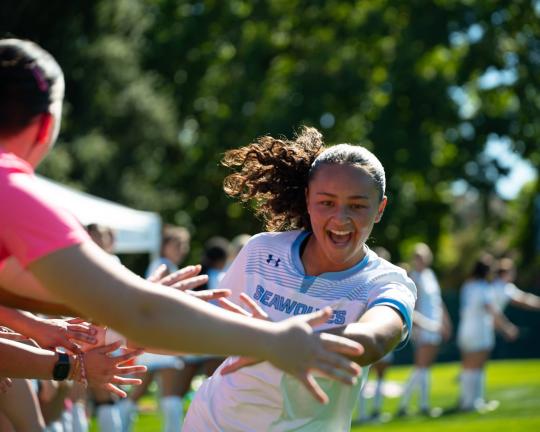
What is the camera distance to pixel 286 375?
4.06 metres

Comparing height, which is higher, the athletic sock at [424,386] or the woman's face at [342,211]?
the woman's face at [342,211]

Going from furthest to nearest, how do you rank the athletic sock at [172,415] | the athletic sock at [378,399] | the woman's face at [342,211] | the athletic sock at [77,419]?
the athletic sock at [378,399], the athletic sock at [172,415], the athletic sock at [77,419], the woman's face at [342,211]

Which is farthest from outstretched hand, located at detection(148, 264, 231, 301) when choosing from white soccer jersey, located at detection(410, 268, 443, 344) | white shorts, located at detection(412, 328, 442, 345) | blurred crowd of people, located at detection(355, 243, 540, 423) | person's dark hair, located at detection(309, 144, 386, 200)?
white shorts, located at detection(412, 328, 442, 345)

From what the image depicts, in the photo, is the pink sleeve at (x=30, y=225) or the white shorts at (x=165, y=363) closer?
the pink sleeve at (x=30, y=225)

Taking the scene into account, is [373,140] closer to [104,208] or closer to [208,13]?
[208,13]

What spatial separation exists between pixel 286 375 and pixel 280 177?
1095 millimetres

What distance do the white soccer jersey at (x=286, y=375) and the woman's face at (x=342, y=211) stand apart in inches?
2.9

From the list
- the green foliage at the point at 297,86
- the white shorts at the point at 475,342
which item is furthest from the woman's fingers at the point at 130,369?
the green foliage at the point at 297,86

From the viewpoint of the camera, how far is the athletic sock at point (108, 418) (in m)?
10.2

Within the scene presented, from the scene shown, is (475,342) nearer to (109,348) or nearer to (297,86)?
(297,86)

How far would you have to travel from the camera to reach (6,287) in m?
2.95

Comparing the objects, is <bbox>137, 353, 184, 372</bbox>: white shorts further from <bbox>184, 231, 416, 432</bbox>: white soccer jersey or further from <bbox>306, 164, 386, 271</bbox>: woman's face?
<bbox>306, 164, 386, 271</bbox>: woman's face

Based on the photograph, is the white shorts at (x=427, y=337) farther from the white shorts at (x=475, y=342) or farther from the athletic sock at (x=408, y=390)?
the white shorts at (x=475, y=342)

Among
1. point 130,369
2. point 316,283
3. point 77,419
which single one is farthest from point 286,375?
point 77,419
